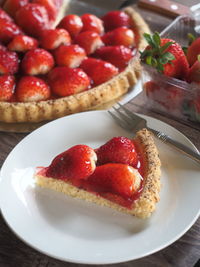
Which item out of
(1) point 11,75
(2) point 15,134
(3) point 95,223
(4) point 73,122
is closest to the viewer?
(3) point 95,223

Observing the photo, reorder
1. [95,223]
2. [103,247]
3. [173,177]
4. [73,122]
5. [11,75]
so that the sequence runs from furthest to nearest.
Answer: [11,75]
[73,122]
[173,177]
[95,223]
[103,247]

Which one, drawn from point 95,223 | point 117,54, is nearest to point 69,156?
point 95,223

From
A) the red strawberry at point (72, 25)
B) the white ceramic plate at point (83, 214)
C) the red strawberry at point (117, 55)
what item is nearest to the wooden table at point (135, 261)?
the white ceramic plate at point (83, 214)

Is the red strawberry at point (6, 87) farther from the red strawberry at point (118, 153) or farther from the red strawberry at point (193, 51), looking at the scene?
the red strawberry at point (193, 51)

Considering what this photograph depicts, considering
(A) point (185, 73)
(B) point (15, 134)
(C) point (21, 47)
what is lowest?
(B) point (15, 134)

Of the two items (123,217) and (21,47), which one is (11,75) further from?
(123,217)

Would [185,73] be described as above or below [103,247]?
above
